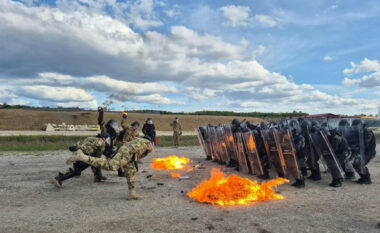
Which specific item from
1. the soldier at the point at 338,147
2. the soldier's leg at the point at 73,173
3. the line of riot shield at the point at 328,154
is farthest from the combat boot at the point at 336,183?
the soldier's leg at the point at 73,173

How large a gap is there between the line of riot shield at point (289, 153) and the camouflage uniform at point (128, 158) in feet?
13.1

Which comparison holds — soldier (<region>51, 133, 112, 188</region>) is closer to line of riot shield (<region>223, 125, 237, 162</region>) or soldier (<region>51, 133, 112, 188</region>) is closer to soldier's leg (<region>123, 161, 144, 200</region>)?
soldier's leg (<region>123, 161, 144, 200</region>)

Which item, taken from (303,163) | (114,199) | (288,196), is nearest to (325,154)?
(303,163)

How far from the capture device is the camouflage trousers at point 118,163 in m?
6.83

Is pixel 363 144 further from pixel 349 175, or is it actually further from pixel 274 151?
pixel 274 151

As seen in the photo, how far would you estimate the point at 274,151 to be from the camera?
376 inches

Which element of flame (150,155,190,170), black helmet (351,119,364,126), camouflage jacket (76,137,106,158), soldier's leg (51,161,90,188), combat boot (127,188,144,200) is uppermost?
black helmet (351,119,364,126)

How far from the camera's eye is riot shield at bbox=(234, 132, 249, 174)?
11.1 meters

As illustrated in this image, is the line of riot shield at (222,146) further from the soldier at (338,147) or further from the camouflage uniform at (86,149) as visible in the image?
the camouflage uniform at (86,149)

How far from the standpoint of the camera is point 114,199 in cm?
746

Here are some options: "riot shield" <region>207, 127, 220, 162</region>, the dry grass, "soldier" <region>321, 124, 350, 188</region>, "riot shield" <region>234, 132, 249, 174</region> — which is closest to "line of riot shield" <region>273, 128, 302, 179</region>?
"soldier" <region>321, 124, 350, 188</region>

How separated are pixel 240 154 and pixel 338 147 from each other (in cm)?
347

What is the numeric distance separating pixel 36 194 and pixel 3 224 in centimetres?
255

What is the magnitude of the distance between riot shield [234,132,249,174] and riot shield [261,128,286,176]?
135 cm
